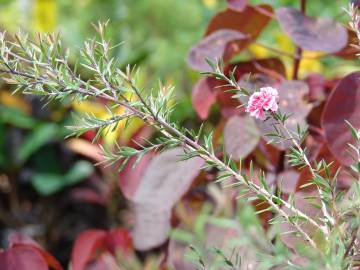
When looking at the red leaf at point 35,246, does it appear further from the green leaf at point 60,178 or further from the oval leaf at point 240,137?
the green leaf at point 60,178

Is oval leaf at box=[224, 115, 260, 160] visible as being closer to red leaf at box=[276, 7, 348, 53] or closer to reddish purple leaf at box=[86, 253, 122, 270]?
red leaf at box=[276, 7, 348, 53]

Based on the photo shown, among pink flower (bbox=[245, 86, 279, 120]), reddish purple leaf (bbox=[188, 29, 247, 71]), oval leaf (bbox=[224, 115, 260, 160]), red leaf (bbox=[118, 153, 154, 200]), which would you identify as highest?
pink flower (bbox=[245, 86, 279, 120])

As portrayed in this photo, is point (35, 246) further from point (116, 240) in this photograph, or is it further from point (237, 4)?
point (237, 4)

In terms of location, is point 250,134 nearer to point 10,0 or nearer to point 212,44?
point 212,44

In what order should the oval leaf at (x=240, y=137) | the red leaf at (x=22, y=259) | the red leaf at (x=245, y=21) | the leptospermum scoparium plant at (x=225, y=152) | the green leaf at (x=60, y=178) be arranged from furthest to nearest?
the green leaf at (x=60, y=178)
the red leaf at (x=245, y=21)
the oval leaf at (x=240, y=137)
the red leaf at (x=22, y=259)
the leptospermum scoparium plant at (x=225, y=152)

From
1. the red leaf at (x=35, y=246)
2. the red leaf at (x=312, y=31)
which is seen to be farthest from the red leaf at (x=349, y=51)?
the red leaf at (x=35, y=246)

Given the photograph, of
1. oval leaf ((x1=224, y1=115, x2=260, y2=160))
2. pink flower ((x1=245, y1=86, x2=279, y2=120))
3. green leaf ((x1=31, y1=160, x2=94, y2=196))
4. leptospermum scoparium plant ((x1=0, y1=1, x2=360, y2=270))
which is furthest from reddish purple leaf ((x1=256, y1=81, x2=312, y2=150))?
green leaf ((x1=31, y1=160, x2=94, y2=196))

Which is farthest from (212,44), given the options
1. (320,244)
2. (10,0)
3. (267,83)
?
(10,0)
